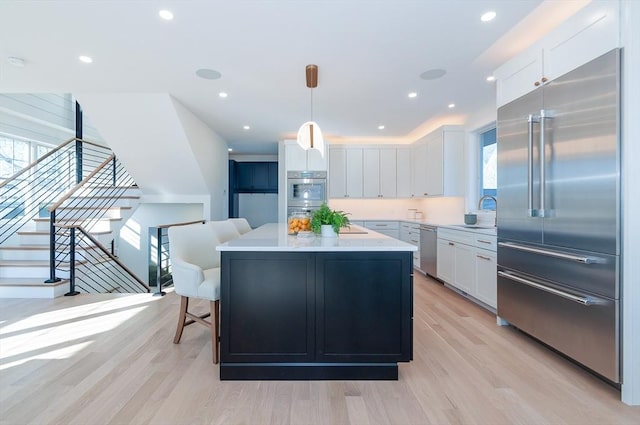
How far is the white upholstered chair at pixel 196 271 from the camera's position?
85.4 inches

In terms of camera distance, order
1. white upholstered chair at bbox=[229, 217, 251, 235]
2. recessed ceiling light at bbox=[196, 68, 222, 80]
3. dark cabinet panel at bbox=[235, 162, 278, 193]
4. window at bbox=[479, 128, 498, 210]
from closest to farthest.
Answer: recessed ceiling light at bbox=[196, 68, 222, 80] < white upholstered chair at bbox=[229, 217, 251, 235] < window at bbox=[479, 128, 498, 210] < dark cabinet panel at bbox=[235, 162, 278, 193]

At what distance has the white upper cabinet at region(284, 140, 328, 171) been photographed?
5984 millimetres

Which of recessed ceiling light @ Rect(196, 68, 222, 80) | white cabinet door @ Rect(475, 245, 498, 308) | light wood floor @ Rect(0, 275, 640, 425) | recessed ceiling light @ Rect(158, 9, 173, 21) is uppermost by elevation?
recessed ceiling light @ Rect(196, 68, 222, 80)

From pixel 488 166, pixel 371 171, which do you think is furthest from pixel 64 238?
pixel 488 166

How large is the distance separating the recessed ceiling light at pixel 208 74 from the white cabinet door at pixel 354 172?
336 centimetres

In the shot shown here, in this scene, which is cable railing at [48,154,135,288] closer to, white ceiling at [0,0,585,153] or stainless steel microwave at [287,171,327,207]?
white ceiling at [0,0,585,153]

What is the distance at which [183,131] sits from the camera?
4434 millimetres

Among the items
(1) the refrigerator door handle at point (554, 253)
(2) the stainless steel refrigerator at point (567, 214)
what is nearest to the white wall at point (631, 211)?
(2) the stainless steel refrigerator at point (567, 214)

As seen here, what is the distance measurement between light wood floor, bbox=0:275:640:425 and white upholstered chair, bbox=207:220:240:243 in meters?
0.88

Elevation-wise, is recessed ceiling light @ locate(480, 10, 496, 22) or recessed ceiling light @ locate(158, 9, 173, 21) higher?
recessed ceiling light @ locate(480, 10, 496, 22)

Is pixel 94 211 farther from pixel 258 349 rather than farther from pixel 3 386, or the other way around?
pixel 258 349

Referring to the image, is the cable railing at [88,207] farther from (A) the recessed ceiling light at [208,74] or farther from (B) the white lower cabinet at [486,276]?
(B) the white lower cabinet at [486,276]

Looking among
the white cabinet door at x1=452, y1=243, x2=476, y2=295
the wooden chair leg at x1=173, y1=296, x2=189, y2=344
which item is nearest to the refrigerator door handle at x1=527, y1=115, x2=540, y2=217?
the white cabinet door at x1=452, y1=243, x2=476, y2=295

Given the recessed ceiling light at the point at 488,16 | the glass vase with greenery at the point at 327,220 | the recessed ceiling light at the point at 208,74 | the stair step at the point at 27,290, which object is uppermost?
the recessed ceiling light at the point at 208,74
